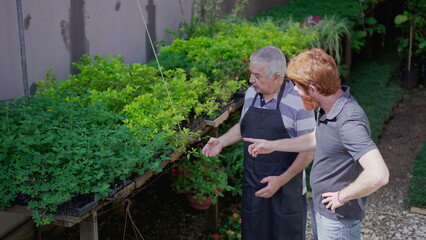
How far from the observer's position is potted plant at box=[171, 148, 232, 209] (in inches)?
172

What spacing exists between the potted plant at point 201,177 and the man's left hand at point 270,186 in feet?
2.20

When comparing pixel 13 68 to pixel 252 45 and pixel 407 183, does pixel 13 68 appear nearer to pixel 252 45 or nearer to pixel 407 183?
pixel 252 45

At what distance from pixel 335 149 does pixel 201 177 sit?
1773 mm

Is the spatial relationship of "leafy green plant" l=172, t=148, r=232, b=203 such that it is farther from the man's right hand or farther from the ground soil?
the man's right hand

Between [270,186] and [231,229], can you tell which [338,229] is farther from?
[231,229]

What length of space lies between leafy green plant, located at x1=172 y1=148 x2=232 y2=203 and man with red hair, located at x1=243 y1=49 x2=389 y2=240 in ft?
4.65

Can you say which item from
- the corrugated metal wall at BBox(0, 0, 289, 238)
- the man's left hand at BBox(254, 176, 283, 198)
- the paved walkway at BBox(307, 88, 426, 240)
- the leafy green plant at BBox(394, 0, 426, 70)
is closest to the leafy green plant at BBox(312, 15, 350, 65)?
the paved walkway at BBox(307, 88, 426, 240)

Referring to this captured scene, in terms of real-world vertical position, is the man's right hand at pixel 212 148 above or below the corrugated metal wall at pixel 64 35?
below

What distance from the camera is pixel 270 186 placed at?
11.9 ft

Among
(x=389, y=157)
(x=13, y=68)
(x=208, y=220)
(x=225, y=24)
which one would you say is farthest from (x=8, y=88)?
(x=389, y=157)

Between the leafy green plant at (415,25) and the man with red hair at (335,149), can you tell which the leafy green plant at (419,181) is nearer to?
the man with red hair at (335,149)

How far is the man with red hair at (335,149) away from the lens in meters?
2.60

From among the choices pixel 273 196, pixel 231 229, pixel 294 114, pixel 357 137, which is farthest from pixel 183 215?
pixel 357 137

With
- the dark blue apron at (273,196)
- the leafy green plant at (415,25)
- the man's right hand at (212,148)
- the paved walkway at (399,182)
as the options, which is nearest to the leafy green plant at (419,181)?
the paved walkway at (399,182)
